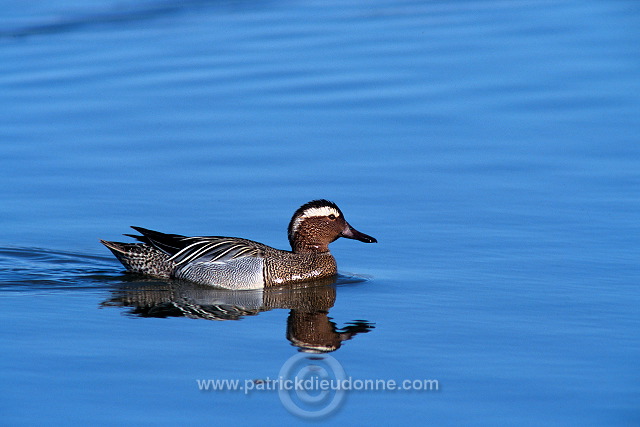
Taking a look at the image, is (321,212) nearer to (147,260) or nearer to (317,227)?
(317,227)

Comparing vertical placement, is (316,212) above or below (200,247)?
above

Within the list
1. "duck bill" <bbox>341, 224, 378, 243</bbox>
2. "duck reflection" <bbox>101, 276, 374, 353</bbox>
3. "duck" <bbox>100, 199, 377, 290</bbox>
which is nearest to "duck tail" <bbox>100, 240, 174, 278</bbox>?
"duck" <bbox>100, 199, 377, 290</bbox>

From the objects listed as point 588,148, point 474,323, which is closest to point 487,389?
point 474,323

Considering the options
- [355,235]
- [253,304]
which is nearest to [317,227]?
[355,235]

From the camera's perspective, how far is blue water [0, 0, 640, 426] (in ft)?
24.7

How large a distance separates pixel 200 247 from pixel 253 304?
117cm

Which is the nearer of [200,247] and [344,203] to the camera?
[200,247]

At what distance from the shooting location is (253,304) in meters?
9.80

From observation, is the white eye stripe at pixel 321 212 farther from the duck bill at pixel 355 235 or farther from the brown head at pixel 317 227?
the duck bill at pixel 355 235

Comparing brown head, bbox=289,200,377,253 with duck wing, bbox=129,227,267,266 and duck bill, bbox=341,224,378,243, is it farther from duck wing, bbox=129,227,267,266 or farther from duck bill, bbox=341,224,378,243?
duck wing, bbox=129,227,267,266

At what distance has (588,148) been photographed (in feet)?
44.4

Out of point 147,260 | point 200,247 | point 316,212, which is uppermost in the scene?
point 316,212

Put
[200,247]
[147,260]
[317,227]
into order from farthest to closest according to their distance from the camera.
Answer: [317,227] → [147,260] → [200,247]

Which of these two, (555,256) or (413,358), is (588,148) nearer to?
(555,256)
